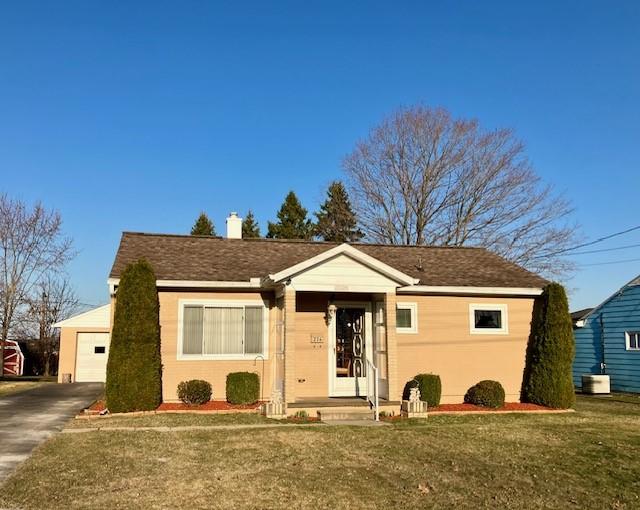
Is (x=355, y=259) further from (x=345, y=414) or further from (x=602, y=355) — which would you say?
(x=602, y=355)

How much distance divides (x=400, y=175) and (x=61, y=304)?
22.9 metres

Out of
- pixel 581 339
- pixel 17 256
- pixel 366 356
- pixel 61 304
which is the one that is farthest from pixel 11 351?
pixel 581 339

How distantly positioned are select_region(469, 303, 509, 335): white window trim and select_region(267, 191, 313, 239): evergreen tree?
1208 inches

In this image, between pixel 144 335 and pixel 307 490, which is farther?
pixel 144 335

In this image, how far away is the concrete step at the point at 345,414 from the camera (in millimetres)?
12328

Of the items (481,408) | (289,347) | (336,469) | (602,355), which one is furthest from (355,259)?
(602,355)

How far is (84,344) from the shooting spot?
86.2 feet

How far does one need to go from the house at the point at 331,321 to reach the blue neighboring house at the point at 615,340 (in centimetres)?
559

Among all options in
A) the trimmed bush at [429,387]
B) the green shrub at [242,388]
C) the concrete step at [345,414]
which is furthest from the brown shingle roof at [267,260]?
the concrete step at [345,414]

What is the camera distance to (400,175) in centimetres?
3133

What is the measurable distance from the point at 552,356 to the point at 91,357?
785 inches

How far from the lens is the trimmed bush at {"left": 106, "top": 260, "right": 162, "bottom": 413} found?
1241 cm

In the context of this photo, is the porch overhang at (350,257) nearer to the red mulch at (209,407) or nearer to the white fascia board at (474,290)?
the white fascia board at (474,290)

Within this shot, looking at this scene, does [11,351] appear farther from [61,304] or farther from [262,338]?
[262,338]
